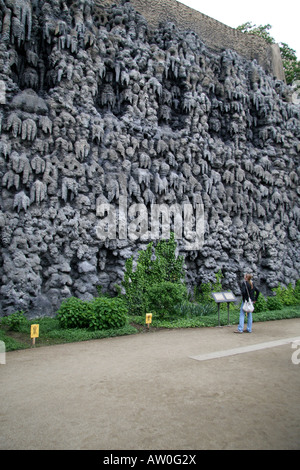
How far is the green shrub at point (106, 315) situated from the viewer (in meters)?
8.95

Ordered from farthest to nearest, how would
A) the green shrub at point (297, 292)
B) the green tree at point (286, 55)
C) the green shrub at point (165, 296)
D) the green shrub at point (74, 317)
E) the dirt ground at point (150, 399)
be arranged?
the green tree at point (286, 55) < the green shrub at point (297, 292) < the green shrub at point (165, 296) < the green shrub at point (74, 317) < the dirt ground at point (150, 399)

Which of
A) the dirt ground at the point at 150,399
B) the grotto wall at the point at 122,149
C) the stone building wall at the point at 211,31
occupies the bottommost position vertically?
the dirt ground at the point at 150,399

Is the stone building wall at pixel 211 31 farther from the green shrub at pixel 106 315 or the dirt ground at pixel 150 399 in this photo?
the dirt ground at pixel 150 399

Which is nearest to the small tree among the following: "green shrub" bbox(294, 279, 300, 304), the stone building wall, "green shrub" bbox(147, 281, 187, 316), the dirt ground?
"green shrub" bbox(147, 281, 187, 316)

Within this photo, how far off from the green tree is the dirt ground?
2400 cm

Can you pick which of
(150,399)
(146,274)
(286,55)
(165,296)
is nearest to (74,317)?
(165,296)

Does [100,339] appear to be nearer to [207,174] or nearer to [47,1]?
[207,174]

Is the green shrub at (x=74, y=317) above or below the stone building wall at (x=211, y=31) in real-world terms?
below

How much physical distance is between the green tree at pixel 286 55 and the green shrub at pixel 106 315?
74.7 ft

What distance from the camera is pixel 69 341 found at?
799 centimetres

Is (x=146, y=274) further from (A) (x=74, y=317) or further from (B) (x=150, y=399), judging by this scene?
(B) (x=150, y=399)

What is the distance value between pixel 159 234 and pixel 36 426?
1120 cm

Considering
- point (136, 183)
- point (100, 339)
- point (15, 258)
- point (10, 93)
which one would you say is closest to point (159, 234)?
point (136, 183)

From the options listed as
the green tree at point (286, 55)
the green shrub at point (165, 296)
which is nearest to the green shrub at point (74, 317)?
the green shrub at point (165, 296)
